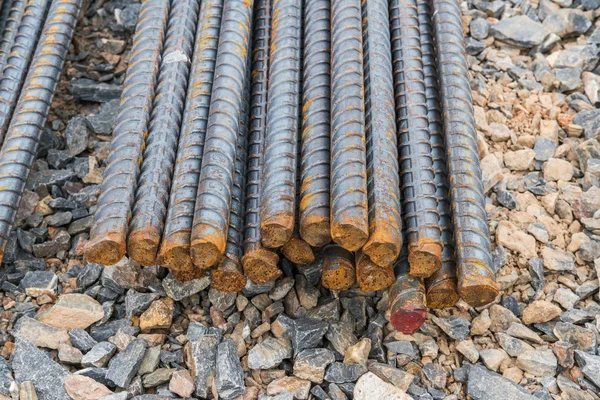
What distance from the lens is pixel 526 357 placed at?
391 cm

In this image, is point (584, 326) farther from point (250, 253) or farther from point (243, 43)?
point (243, 43)

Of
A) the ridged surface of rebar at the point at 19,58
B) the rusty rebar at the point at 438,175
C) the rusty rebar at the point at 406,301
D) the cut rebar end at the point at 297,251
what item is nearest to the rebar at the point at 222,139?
the cut rebar end at the point at 297,251

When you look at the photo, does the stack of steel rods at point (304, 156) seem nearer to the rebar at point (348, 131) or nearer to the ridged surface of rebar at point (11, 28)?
the rebar at point (348, 131)

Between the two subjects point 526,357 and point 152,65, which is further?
point 152,65

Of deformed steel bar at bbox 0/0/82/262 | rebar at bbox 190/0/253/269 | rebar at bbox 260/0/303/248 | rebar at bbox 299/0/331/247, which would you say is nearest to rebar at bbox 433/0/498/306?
rebar at bbox 299/0/331/247

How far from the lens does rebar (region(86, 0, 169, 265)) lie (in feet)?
12.4

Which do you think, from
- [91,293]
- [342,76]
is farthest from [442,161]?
[91,293]

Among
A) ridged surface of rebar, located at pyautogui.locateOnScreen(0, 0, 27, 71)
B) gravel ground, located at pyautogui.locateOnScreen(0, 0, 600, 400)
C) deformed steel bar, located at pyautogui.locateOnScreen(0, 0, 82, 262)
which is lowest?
gravel ground, located at pyautogui.locateOnScreen(0, 0, 600, 400)

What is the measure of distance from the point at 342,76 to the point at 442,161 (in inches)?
29.7

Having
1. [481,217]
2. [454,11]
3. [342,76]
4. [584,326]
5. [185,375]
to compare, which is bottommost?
[185,375]

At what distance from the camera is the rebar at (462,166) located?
3.74 m

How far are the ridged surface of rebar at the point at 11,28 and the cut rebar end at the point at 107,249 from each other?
1727 millimetres

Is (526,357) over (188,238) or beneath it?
beneath

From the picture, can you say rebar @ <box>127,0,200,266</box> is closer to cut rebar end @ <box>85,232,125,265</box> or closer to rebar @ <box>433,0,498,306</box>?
cut rebar end @ <box>85,232,125,265</box>
